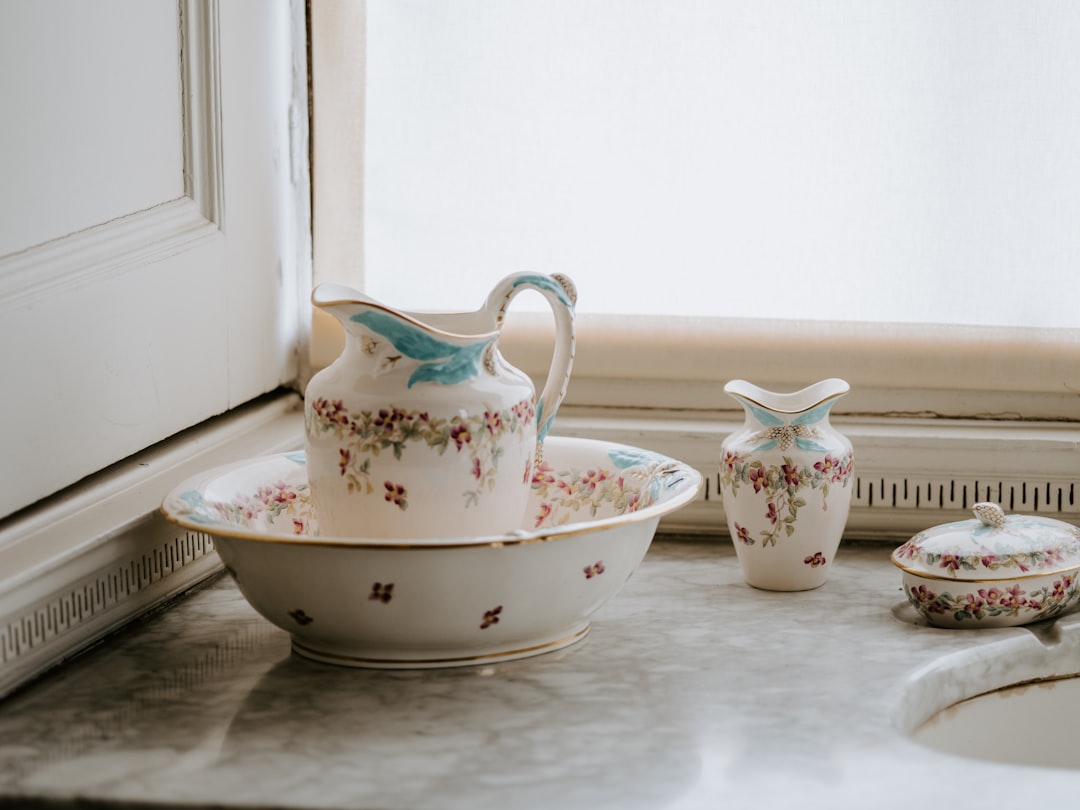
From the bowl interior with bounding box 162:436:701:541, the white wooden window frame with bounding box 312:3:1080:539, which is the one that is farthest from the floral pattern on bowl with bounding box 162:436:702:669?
the white wooden window frame with bounding box 312:3:1080:539

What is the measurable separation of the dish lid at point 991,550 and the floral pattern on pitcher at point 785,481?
84 mm

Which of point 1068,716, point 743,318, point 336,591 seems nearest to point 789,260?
point 743,318

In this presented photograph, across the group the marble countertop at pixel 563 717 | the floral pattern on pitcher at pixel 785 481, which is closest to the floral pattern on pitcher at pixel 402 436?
the marble countertop at pixel 563 717

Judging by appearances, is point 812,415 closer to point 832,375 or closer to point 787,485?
point 787,485

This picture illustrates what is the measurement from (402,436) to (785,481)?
1.15 ft

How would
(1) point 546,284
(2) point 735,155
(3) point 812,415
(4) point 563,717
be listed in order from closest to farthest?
(4) point 563,717
(1) point 546,284
(3) point 812,415
(2) point 735,155

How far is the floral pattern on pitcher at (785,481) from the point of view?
106 centimetres

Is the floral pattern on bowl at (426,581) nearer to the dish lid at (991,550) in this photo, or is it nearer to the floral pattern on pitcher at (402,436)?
the floral pattern on pitcher at (402,436)

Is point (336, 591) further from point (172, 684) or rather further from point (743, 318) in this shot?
point (743, 318)

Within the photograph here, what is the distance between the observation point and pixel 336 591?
0.85 m

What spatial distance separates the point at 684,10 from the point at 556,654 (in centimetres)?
69

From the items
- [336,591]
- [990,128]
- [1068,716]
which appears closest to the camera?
[336,591]

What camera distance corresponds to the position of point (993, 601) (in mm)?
989

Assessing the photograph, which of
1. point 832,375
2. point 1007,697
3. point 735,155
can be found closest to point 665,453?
point 832,375
